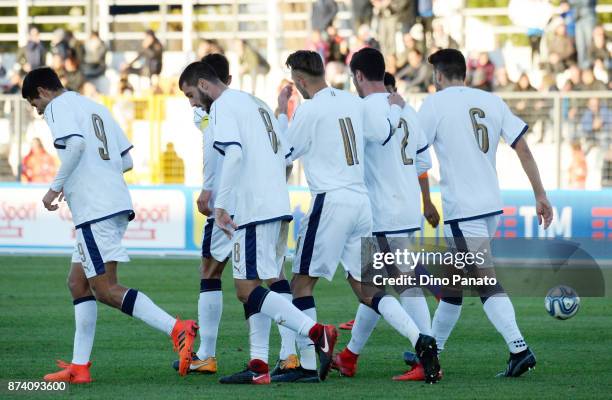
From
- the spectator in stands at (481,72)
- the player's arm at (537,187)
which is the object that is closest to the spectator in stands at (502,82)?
the spectator in stands at (481,72)

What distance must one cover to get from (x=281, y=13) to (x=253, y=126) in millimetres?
18277

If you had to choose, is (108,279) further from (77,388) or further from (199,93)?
(199,93)

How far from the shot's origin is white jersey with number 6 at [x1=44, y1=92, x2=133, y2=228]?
29.0 ft

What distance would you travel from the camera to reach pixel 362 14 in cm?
2430

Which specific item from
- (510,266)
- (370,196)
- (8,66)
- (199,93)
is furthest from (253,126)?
(8,66)

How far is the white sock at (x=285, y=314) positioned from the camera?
27.5 ft

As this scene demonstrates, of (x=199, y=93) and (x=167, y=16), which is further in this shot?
(x=167, y=16)

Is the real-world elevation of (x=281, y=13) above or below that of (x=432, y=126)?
above

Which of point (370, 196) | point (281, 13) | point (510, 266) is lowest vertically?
point (510, 266)

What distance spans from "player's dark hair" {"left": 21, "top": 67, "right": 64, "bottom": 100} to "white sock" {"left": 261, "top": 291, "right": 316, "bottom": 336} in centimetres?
217

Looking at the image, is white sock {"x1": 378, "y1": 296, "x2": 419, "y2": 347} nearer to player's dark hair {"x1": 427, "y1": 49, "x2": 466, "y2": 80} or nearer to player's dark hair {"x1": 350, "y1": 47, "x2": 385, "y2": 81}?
player's dark hair {"x1": 350, "y1": 47, "x2": 385, "y2": 81}

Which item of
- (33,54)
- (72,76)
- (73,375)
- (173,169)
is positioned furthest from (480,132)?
(33,54)

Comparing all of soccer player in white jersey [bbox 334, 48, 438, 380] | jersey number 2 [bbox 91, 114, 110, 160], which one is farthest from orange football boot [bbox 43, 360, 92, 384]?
soccer player in white jersey [bbox 334, 48, 438, 380]

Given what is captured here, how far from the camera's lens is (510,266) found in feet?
59.0
